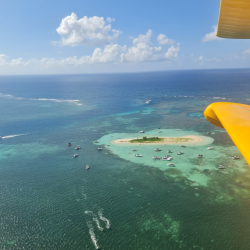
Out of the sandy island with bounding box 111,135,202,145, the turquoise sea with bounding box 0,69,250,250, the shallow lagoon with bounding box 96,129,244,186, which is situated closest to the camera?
the turquoise sea with bounding box 0,69,250,250

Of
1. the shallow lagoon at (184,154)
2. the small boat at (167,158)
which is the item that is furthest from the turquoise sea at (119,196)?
the small boat at (167,158)

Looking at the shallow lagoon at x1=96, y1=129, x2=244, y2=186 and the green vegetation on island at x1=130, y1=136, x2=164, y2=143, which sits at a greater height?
the green vegetation on island at x1=130, y1=136, x2=164, y2=143

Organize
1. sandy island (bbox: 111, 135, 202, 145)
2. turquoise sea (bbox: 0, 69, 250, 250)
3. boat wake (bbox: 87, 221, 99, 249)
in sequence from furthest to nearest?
sandy island (bbox: 111, 135, 202, 145)
turquoise sea (bbox: 0, 69, 250, 250)
boat wake (bbox: 87, 221, 99, 249)

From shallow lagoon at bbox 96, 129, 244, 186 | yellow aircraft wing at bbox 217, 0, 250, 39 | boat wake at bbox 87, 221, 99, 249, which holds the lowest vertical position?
boat wake at bbox 87, 221, 99, 249

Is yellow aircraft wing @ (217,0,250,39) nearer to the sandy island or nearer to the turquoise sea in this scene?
the turquoise sea

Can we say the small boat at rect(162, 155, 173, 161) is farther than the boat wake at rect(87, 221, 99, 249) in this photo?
Yes

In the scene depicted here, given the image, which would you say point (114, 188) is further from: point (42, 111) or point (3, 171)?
point (42, 111)

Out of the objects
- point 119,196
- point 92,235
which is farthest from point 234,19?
point 119,196

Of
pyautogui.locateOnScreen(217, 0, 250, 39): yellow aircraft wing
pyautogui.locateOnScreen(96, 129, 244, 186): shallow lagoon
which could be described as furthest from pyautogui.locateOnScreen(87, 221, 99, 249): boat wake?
pyautogui.locateOnScreen(217, 0, 250, 39): yellow aircraft wing

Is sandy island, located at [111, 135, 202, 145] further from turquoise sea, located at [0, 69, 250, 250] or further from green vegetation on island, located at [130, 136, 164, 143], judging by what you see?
turquoise sea, located at [0, 69, 250, 250]

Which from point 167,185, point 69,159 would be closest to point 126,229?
point 167,185
